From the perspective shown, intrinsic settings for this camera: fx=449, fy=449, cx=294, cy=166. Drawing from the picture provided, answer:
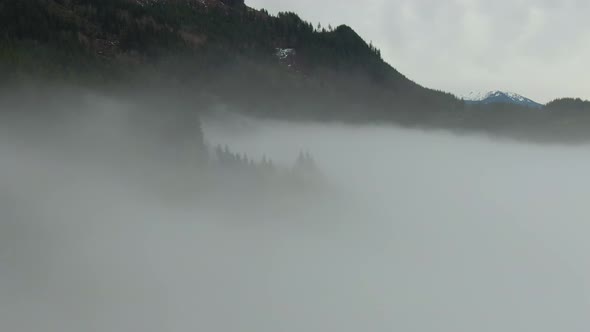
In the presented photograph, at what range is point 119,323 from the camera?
94688mm

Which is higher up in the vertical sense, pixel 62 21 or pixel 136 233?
pixel 62 21

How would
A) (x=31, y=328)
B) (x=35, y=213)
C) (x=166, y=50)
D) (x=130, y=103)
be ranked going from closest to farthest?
(x=31, y=328) < (x=35, y=213) < (x=130, y=103) < (x=166, y=50)

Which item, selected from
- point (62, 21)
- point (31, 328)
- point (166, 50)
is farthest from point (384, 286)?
point (62, 21)

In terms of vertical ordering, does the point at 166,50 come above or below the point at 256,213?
above

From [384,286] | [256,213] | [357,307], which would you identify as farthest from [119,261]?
[384,286]

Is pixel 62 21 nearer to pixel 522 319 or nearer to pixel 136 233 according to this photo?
pixel 136 233

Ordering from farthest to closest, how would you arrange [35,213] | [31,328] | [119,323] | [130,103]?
[130,103], [35,213], [119,323], [31,328]

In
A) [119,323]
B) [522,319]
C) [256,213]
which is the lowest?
[522,319]

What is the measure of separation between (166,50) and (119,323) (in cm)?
12404

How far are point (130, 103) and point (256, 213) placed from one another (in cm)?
5404

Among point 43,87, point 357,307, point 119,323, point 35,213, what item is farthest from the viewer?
point 357,307

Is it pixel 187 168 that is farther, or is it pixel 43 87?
pixel 187 168

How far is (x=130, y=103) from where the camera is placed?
475ft

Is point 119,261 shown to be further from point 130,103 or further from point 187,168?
point 130,103
